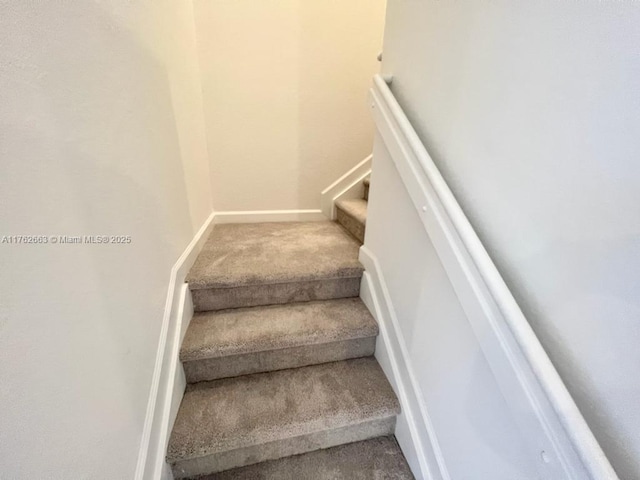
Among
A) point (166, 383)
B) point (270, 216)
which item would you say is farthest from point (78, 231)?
point (270, 216)

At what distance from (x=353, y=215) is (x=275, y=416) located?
1200 mm

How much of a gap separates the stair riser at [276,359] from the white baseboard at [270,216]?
3.78 ft

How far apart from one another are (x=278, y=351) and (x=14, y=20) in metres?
1.17

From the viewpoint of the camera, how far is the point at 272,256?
1538mm

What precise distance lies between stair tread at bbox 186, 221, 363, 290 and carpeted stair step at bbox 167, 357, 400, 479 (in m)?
0.43

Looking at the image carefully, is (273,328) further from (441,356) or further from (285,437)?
(441,356)

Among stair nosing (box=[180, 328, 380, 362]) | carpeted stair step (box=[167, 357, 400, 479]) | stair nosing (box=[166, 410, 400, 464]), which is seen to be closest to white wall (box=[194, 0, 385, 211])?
stair nosing (box=[180, 328, 380, 362])

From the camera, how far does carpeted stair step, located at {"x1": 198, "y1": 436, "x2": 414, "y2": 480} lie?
3.24ft

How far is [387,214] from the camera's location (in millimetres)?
1181

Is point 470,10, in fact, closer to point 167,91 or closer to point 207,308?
point 167,91

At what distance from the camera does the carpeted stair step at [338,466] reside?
3.24 feet

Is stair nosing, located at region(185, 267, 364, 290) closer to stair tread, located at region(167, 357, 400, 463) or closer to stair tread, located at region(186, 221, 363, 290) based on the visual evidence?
stair tread, located at region(186, 221, 363, 290)

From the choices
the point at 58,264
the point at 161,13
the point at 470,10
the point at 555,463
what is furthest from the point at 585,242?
the point at 161,13

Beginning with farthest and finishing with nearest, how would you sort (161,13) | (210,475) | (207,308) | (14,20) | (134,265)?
(207,308) → (161,13) → (210,475) → (134,265) → (14,20)
